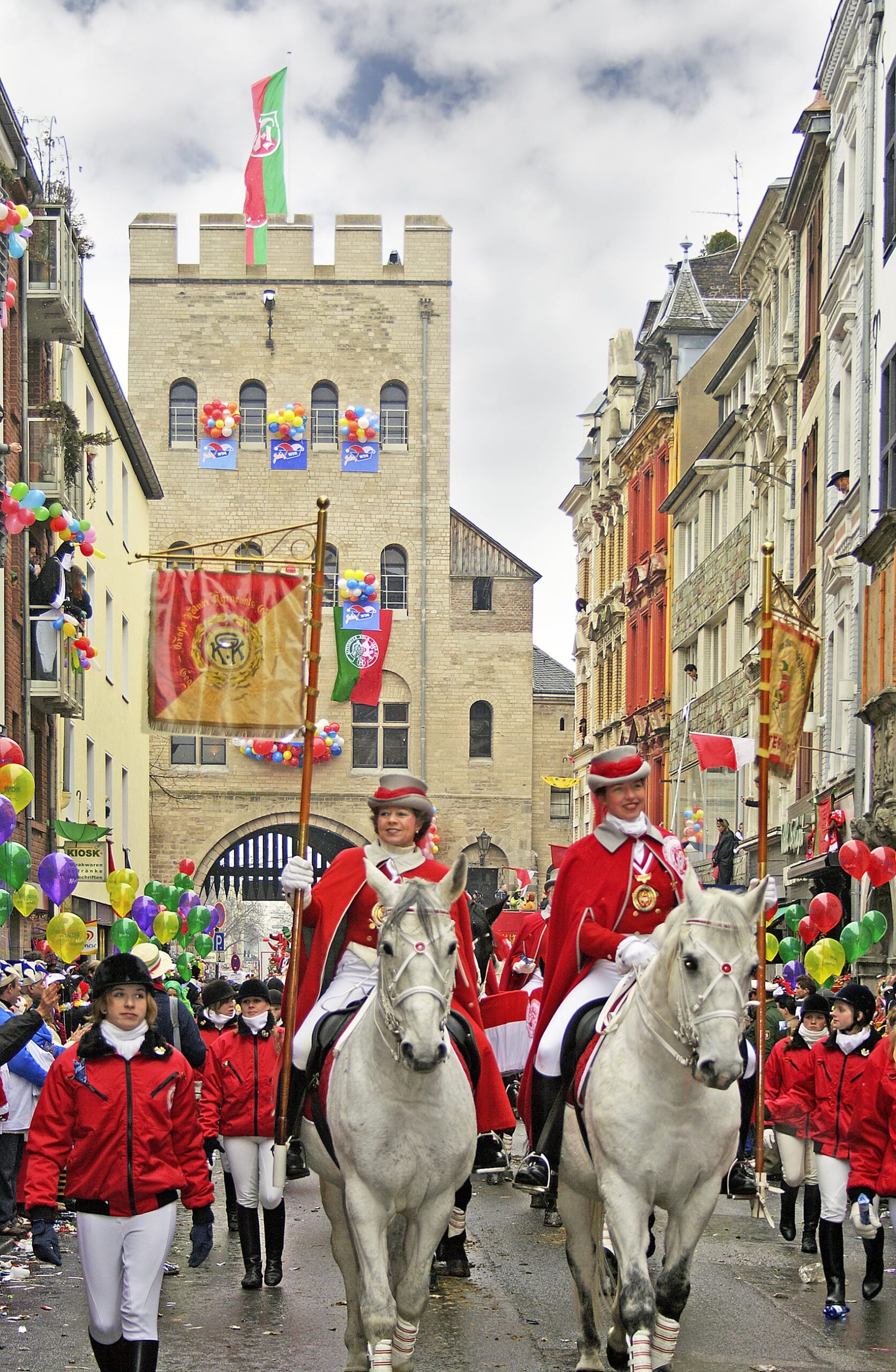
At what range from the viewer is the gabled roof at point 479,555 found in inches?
2363

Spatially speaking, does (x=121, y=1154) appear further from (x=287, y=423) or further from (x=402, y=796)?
(x=287, y=423)

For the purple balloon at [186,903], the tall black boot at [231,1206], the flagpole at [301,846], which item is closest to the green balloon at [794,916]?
the purple balloon at [186,903]

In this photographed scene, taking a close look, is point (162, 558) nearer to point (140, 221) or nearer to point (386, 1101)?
point (386, 1101)

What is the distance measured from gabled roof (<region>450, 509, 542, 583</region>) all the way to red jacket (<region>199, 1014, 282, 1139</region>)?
4848 cm

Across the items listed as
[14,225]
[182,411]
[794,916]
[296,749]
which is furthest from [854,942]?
[182,411]

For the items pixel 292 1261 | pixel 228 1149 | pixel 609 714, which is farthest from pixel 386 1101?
pixel 609 714

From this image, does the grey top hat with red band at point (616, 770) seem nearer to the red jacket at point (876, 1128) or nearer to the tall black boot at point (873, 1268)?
the red jacket at point (876, 1128)

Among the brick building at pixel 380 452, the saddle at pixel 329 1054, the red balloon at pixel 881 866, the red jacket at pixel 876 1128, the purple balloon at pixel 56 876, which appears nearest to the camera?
the saddle at pixel 329 1054

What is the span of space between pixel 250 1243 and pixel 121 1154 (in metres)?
3.95

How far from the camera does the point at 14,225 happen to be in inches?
707

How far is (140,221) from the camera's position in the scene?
59344 millimetres

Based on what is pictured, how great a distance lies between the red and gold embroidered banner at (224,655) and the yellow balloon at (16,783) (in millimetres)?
7504

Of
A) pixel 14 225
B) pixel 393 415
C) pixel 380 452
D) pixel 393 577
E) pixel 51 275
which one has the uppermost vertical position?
pixel 393 415

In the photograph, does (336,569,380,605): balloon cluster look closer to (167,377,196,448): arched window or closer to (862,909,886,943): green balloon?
(167,377,196,448): arched window
